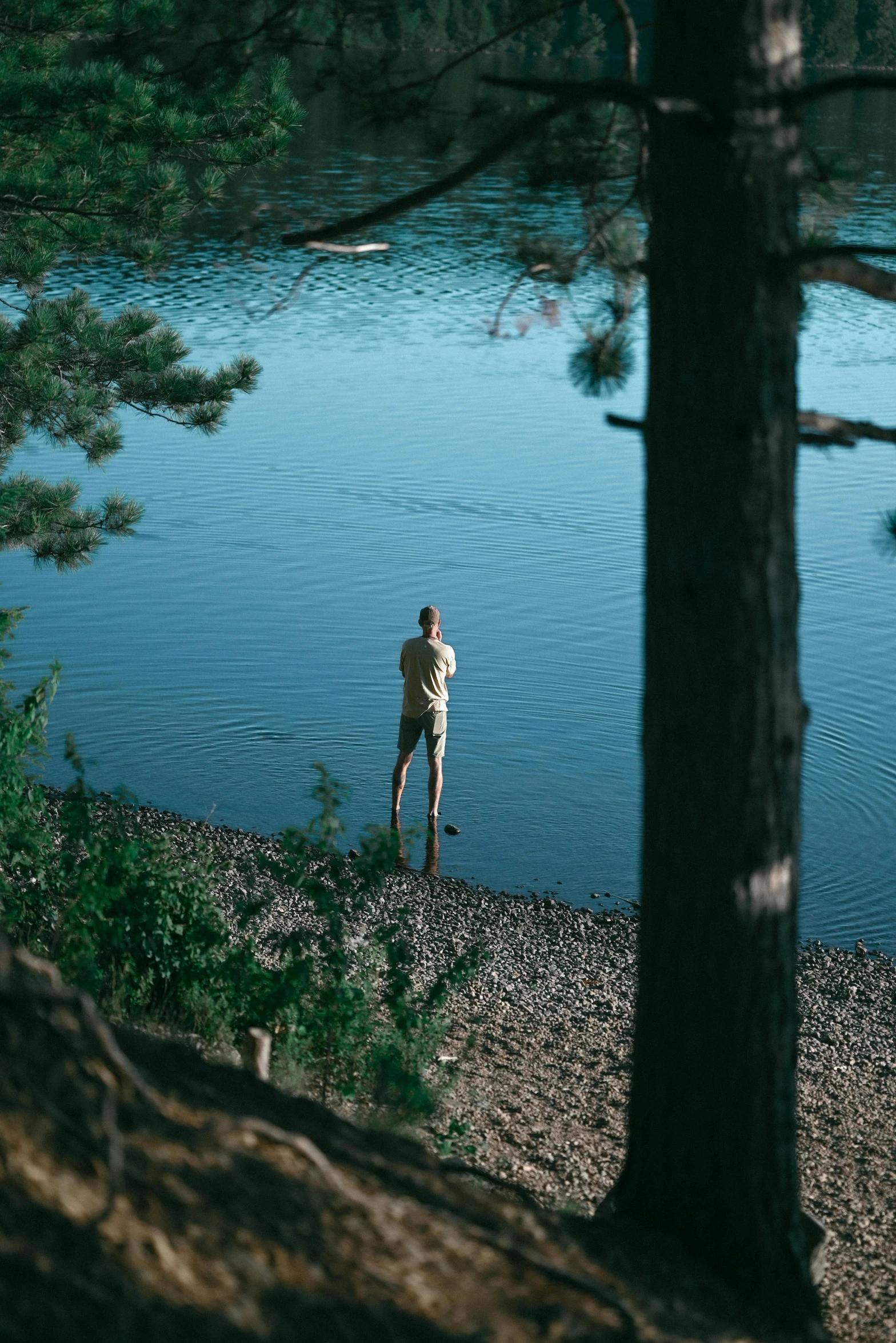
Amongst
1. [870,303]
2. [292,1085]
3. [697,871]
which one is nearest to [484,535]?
[292,1085]

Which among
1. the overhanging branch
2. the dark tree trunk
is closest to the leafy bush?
the dark tree trunk

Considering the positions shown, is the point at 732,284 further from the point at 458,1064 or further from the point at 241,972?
the point at 458,1064

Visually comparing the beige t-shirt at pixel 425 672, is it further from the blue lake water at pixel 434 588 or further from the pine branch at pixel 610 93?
the pine branch at pixel 610 93

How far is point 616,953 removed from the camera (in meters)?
10.8

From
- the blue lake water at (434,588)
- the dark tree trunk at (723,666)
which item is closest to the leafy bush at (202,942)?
the blue lake water at (434,588)

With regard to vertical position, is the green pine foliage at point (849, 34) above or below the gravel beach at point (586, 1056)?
above

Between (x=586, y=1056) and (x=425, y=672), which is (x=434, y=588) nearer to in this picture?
(x=425, y=672)

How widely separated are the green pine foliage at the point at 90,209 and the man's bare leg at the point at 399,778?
3.29 metres

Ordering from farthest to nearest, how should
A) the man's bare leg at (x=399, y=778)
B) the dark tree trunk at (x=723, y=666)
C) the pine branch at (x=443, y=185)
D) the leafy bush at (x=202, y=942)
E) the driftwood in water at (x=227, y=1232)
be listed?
1. the man's bare leg at (x=399, y=778)
2. the leafy bush at (x=202, y=942)
3. the pine branch at (x=443, y=185)
4. the dark tree trunk at (x=723, y=666)
5. the driftwood in water at (x=227, y=1232)

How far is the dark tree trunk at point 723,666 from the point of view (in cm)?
422

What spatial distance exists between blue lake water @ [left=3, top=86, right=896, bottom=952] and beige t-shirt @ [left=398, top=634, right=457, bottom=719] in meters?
1.59

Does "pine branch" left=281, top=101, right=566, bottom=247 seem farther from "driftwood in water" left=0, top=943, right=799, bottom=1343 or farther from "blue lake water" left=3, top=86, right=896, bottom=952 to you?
"driftwood in water" left=0, top=943, right=799, bottom=1343

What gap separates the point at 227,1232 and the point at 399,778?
31.0 feet

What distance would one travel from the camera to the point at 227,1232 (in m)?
3.25
